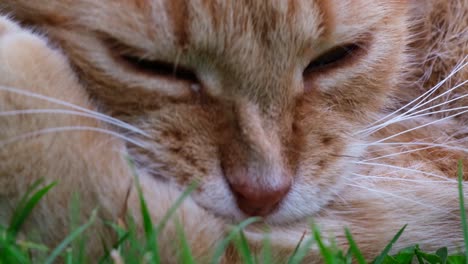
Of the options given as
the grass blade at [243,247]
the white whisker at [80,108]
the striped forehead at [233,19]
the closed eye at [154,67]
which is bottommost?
the grass blade at [243,247]

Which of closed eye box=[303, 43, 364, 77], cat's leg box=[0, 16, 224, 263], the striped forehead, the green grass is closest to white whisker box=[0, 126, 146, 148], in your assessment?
cat's leg box=[0, 16, 224, 263]

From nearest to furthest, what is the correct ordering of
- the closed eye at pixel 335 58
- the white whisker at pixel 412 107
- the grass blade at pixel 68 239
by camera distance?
the grass blade at pixel 68 239 < the closed eye at pixel 335 58 < the white whisker at pixel 412 107

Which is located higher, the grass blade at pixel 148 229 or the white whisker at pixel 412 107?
the white whisker at pixel 412 107

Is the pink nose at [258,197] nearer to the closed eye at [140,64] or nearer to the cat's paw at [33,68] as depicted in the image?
Answer: the closed eye at [140,64]

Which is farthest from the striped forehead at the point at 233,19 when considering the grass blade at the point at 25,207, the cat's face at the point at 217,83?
the grass blade at the point at 25,207

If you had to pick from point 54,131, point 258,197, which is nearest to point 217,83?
point 258,197

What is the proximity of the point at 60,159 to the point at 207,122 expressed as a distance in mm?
376

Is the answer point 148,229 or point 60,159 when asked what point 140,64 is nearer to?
point 60,159

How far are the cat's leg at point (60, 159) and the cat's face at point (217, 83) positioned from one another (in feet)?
0.36

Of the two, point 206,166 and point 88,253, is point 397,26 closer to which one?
point 206,166

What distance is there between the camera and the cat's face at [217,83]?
1.70 m

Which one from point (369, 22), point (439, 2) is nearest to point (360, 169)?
point (369, 22)

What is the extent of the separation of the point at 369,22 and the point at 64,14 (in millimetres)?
796

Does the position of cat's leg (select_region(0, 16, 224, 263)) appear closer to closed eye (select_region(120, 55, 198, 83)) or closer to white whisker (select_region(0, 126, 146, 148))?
white whisker (select_region(0, 126, 146, 148))
